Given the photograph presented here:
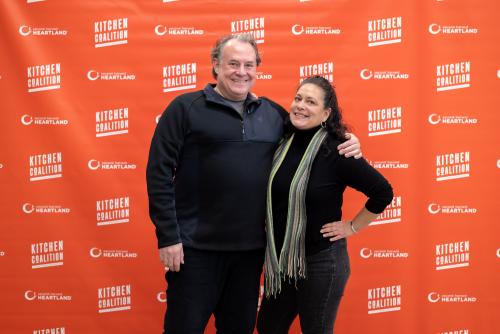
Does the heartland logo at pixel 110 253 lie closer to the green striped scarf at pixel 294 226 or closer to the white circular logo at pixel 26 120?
the white circular logo at pixel 26 120

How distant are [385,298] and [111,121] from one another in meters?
1.82

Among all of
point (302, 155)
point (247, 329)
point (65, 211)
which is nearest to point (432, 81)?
point (302, 155)

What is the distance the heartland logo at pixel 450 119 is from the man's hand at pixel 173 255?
160cm

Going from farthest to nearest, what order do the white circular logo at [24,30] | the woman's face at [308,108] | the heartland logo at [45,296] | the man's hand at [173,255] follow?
the heartland logo at [45,296] → the white circular logo at [24,30] → the woman's face at [308,108] → the man's hand at [173,255]

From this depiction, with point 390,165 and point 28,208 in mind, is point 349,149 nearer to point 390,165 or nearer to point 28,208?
point 390,165

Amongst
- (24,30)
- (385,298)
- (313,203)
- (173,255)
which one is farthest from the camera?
(385,298)

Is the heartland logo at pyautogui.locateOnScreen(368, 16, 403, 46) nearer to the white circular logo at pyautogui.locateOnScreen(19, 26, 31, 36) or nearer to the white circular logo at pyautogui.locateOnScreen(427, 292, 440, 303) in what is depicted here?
the white circular logo at pyautogui.locateOnScreen(427, 292, 440, 303)

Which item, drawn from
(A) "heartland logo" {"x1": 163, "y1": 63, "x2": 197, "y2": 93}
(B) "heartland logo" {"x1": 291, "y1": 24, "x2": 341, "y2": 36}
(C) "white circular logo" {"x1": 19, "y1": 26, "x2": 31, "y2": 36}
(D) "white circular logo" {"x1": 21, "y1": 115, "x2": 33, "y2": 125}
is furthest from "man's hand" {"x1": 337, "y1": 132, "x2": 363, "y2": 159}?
(C) "white circular logo" {"x1": 19, "y1": 26, "x2": 31, "y2": 36}

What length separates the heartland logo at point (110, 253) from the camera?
2551 millimetres

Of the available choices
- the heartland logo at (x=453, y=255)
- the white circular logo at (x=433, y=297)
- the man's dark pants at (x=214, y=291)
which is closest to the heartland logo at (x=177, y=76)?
the man's dark pants at (x=214, y=291)

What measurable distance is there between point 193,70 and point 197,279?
1.24 m

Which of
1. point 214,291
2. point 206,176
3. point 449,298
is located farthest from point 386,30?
point 214,291

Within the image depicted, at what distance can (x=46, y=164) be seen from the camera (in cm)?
251

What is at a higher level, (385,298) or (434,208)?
(434,208)
